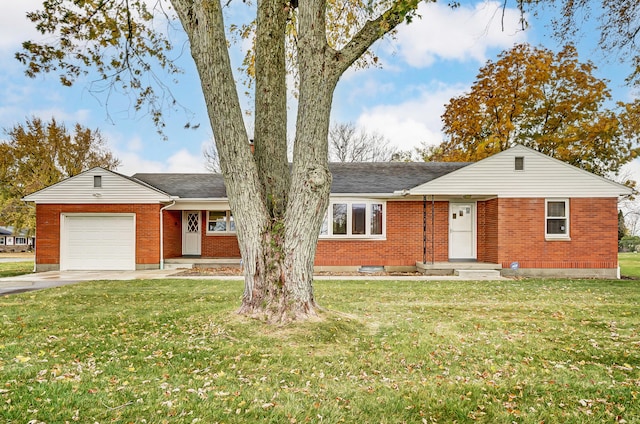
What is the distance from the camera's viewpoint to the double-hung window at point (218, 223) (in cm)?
1653

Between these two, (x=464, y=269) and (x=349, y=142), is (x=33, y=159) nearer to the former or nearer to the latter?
(x=349, y=142)

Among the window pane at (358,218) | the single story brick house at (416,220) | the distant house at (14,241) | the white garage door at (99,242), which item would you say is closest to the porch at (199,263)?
the single story brick house at (416,220)

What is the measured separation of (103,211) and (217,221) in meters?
4.28

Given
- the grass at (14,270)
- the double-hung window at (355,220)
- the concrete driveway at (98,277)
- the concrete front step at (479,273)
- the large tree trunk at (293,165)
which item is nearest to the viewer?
the large tree trunk at (293,165)

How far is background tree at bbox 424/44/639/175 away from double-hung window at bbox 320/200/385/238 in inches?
421

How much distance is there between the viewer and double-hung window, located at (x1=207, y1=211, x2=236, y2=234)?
16.5m

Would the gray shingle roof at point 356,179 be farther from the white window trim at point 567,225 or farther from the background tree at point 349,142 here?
the background tree at point 349,142

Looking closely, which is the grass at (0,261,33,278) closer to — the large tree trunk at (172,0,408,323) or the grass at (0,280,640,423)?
the grass at (0,280,640,423)

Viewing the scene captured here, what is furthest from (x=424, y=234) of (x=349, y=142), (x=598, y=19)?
(x=349, y=142)

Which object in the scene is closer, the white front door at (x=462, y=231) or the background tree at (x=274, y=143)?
the background tree at (x=274, y=143)

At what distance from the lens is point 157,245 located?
14781 mm

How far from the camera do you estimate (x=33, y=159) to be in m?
32.8

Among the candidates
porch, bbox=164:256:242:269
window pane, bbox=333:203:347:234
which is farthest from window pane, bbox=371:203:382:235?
porch, bbox=164:256:242:269

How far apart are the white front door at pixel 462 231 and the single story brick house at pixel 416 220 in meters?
0.04
